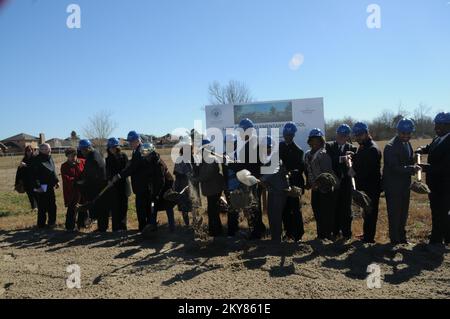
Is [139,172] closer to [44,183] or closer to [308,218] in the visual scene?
[44,183]

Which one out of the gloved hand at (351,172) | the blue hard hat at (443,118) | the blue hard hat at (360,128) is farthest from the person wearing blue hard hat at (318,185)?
the blue hard hat at (443,118)

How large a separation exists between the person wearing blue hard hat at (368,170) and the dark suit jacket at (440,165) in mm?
733

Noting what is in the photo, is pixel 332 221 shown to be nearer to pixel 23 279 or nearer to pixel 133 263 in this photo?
pixel 133 263

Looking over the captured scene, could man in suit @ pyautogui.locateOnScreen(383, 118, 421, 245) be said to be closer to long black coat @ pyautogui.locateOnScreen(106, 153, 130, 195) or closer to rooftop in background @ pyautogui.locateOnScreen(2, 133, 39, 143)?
long black coat @ pyautogui.locateOnScreen(106, 153, 130, 195)

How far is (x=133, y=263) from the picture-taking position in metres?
6.12

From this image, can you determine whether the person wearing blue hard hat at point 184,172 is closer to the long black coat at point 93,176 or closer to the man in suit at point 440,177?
the long black coat at point 93,176

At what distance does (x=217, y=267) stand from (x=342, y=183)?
252 cm

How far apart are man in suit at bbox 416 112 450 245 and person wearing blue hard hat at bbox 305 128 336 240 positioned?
139cm

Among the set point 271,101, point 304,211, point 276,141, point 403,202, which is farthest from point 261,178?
point 271,101

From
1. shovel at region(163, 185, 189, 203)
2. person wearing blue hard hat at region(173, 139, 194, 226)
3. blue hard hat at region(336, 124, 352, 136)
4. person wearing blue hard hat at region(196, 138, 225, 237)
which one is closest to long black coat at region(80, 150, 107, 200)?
person wearing blue hard hat at region(173, 139, 194, 226)

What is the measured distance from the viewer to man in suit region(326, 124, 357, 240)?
6.80 metres

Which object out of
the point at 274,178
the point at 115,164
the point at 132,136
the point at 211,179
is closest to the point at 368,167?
the point at 274,178

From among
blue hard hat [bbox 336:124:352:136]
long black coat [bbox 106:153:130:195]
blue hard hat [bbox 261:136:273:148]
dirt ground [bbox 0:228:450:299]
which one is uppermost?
blue hard hat [bbox 336:124:352:136]
